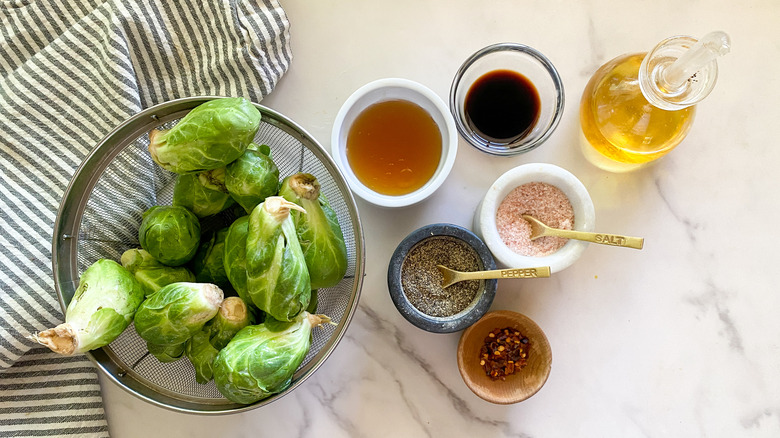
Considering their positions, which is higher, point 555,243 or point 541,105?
point 541,105

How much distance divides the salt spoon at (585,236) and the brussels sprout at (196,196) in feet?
2.11

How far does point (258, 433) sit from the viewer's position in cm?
132

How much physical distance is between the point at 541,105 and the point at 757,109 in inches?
19.7

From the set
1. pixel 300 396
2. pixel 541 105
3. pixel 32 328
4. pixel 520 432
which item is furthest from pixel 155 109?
pixel 520 432

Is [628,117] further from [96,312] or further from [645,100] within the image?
[96,312]

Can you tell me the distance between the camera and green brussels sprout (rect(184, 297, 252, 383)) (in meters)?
1.07

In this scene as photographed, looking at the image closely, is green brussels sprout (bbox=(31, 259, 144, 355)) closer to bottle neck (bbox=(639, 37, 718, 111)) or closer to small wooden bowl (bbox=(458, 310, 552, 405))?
small wooden bowl (bbox=(458, 310, 552, 405))

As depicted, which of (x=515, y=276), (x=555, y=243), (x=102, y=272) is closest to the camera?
(x=102, y=272)

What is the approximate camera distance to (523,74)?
51.8 inches

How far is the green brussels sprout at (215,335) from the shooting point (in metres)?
1.07

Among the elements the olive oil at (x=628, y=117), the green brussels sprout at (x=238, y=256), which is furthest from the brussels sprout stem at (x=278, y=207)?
the olive oil at (x=628, y=117)

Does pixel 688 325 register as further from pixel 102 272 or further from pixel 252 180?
pixel 102 272

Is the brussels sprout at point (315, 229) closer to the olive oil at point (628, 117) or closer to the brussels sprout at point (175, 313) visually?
the brussels sprout at point (175, 313)

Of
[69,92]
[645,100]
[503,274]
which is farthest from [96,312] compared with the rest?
[645,100]
